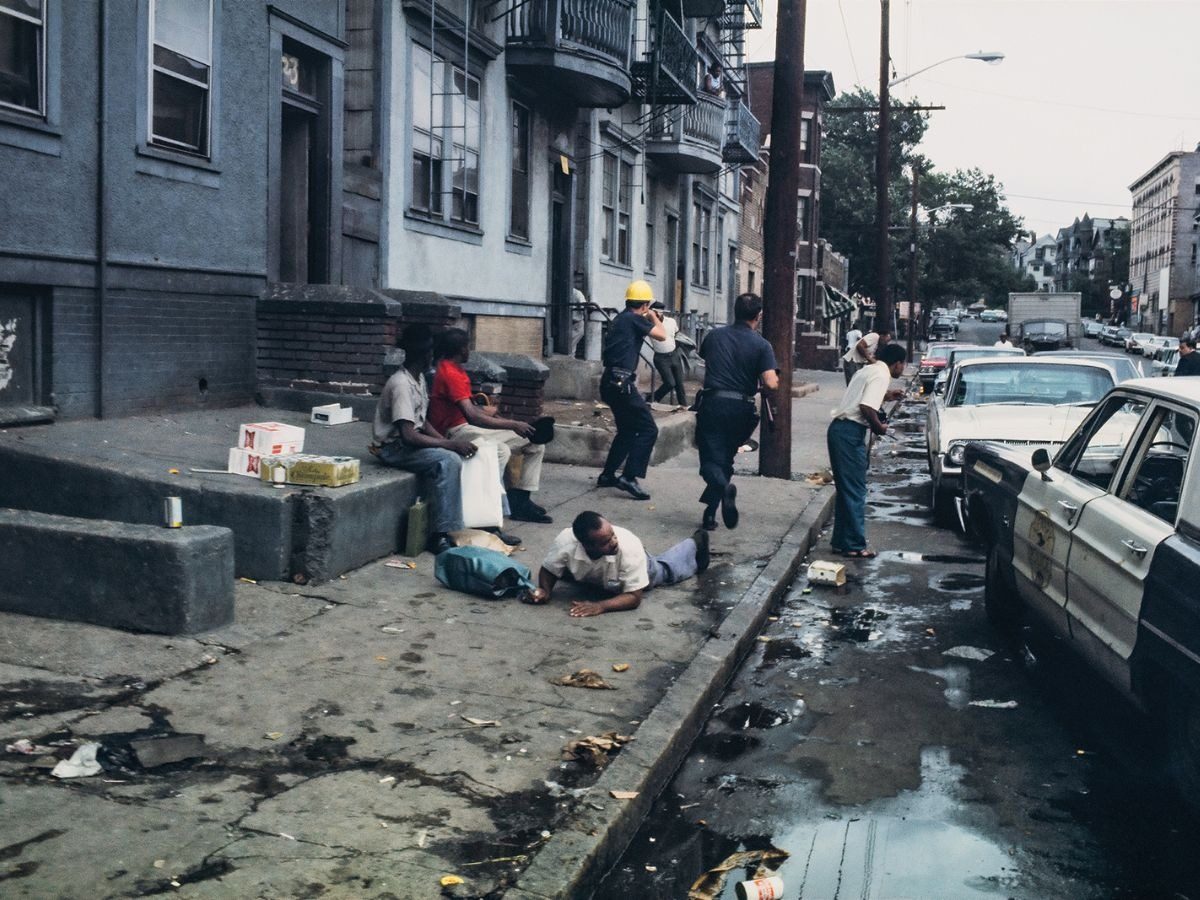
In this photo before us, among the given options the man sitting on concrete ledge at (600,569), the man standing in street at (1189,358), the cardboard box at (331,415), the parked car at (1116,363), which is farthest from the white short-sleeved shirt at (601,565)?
the man standing in street at (1189,358)

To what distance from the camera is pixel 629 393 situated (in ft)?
36.7

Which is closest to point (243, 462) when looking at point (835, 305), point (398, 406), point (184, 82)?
point (398, 406)

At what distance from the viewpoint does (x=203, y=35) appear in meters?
10.6

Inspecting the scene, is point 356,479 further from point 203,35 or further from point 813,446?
point 813,446

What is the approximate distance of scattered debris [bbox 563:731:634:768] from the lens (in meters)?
5.00

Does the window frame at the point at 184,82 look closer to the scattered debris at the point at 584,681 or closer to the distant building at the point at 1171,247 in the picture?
the scattered debris at the point at 584,681

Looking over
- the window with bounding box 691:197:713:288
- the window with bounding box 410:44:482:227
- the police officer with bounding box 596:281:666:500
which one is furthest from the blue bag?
the window with bounding box 691:197:713:288

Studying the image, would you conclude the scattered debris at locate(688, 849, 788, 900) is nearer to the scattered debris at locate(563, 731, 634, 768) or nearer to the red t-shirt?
the scattered debris at locate(563, 731, 634, 768)

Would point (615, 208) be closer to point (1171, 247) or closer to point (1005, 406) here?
point (1005, 406)

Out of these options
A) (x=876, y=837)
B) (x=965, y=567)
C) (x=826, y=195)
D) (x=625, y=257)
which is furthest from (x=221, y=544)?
(x=826, y=195)

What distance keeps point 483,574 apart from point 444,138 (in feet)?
30.1

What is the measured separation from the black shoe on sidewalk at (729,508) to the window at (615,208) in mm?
12793

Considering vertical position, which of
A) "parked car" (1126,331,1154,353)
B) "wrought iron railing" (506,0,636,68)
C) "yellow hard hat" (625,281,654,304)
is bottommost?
"yellow hard hat" (625,281,654,304)

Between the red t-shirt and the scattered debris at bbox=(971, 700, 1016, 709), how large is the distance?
13.6 ft
